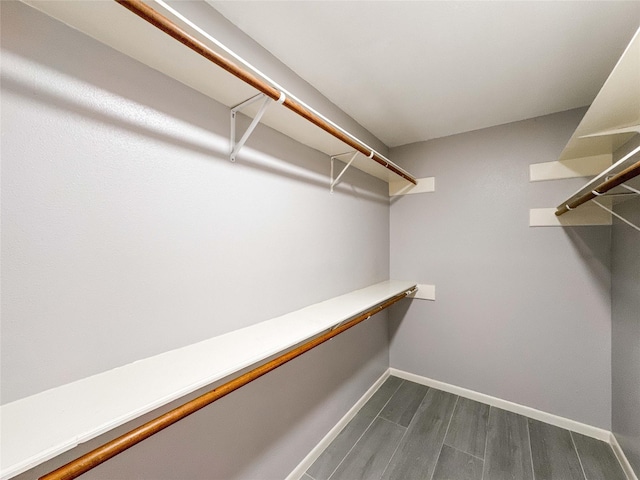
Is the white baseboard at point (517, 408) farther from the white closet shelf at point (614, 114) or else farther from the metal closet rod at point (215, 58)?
the metal closet rod at point (215, 58)

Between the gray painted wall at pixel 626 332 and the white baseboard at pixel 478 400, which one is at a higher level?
the gray painted wall at pixel 626 332

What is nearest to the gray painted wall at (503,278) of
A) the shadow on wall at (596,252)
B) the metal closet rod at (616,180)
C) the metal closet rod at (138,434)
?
the shadow on wall at (596,252)

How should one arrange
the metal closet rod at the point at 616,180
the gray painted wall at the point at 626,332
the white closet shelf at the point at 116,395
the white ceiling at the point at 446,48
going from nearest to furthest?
the white closet shelf at the point at 116,395
the metal closet rod at the point at 616,180
the white ceiling at the point at 446,48
the gray painted wall at the point at 626,332

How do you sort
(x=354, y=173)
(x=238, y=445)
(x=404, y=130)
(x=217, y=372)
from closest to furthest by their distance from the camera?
(x=217, y=372)
(x=238, y=445)
(x=354, y=173)
(x=404, y=130)

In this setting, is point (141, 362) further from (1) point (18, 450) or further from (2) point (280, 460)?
(2) point (280, 460)

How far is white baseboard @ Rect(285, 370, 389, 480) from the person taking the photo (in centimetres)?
141

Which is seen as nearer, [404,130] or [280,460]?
[280,460]

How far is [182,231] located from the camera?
36.1 inches

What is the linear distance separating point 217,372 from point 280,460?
972mm

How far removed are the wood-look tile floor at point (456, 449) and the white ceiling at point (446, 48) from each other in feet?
7.50

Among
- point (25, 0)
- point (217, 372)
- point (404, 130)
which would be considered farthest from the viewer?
point (404, 130)

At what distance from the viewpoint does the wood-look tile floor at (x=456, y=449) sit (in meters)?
1.45

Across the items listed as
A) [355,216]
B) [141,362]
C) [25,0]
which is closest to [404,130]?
[355,216]

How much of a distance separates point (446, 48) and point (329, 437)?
7.74 feet
